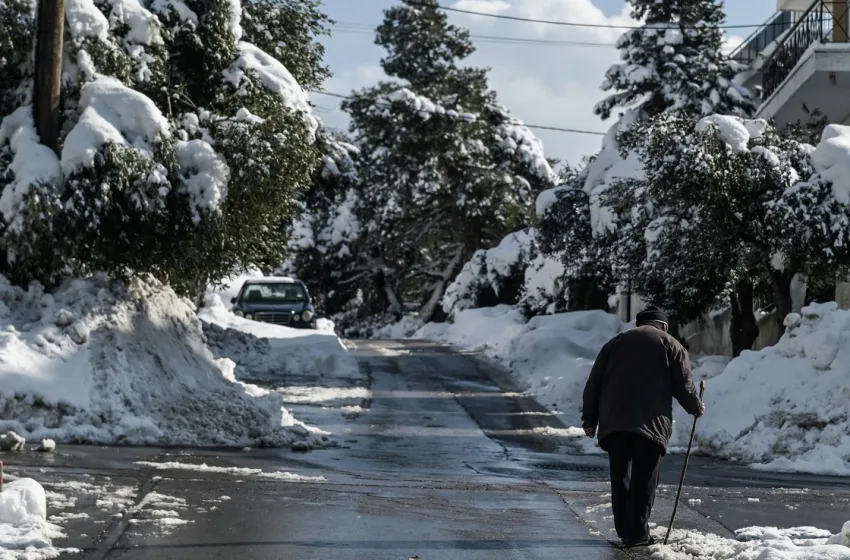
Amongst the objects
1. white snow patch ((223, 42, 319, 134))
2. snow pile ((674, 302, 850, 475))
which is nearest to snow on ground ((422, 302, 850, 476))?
snow pile ((674, 302, 850, 475))

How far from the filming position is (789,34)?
990 inches

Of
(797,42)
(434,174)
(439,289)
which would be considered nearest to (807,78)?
(797,42)

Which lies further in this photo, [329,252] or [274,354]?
[329,252]

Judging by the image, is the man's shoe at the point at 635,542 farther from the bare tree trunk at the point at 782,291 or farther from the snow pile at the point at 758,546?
the bare tree trunk at the point at 782,291

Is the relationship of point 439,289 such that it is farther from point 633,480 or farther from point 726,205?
point 633,480

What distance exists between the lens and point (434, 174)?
52.5 meters

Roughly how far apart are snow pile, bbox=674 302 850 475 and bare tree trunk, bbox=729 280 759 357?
6.53m

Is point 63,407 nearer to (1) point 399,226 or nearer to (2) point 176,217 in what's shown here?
(2) point 176,217

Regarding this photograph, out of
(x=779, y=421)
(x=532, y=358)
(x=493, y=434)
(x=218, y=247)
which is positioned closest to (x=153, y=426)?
(x=218, y=247)

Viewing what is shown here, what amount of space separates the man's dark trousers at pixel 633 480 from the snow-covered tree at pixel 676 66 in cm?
2677

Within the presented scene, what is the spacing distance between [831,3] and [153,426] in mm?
16370

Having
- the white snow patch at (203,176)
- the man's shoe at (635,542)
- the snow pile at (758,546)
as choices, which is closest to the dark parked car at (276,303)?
the white snow patch at (203,176)

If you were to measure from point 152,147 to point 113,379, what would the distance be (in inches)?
113

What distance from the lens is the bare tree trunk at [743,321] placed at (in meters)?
22.5
